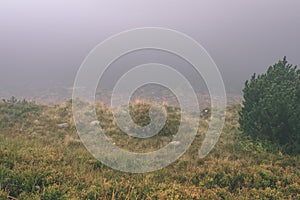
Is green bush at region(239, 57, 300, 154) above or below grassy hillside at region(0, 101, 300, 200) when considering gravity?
above

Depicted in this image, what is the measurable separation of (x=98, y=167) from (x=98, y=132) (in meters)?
5.45

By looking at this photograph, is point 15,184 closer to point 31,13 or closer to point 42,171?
point 42,171

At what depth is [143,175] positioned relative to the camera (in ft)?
29.8

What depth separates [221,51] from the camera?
80.6m

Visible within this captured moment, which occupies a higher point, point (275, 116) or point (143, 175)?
point (275, 116)

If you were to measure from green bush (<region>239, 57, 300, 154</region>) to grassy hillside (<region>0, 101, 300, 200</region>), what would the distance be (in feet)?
1.76

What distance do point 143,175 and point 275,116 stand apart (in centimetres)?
530

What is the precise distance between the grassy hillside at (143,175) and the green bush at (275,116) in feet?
1.76

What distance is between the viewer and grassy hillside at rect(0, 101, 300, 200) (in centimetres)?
684

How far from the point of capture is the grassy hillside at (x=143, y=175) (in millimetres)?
6840

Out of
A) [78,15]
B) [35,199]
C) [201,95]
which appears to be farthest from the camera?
[78,15]

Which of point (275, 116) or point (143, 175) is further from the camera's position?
point (275, 116)

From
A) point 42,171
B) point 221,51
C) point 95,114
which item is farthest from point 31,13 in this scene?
point 42,171

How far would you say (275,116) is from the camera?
10.8m
